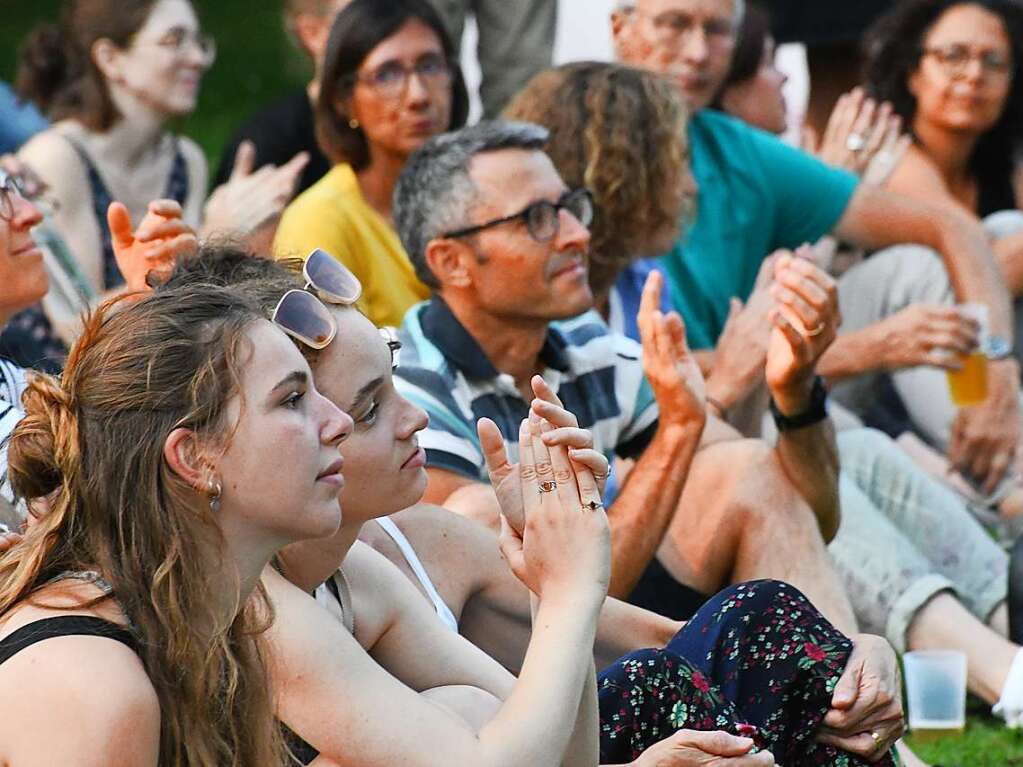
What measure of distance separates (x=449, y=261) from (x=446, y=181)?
192 mm

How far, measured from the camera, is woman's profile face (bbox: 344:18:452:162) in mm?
4859

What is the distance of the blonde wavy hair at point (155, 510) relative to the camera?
201cm

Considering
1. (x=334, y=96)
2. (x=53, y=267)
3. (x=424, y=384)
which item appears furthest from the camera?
(x=334, y=96)

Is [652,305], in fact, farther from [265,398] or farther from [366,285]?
[265,398]

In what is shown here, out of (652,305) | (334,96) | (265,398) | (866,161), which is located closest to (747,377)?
(652,305)

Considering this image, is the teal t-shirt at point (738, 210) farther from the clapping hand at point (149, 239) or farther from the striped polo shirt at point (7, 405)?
the striped polo shirt at point (7, 405)

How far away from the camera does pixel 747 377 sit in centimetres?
428

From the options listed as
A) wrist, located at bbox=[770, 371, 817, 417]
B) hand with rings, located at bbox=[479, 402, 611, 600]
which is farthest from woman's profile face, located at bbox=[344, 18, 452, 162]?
hand with rings, located at bbox=[479, 402, 611, 600]

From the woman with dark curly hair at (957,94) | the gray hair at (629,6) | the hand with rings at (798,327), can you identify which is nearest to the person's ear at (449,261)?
the hand with rings at (798,327)

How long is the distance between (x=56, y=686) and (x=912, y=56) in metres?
5.00

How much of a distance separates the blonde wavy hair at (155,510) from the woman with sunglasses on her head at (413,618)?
0.59ft

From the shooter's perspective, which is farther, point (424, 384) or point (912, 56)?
point (912, 56)

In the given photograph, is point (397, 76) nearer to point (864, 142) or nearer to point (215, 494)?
point (864, 142)

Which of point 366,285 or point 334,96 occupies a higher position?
point 334,96
